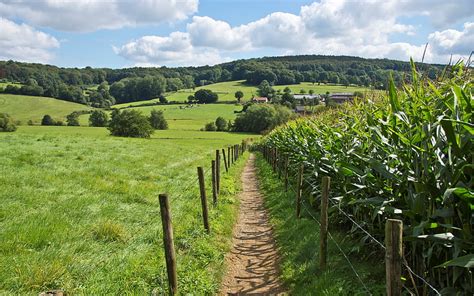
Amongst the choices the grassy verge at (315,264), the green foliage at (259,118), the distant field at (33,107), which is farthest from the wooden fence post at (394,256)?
the distant field at (33,107)

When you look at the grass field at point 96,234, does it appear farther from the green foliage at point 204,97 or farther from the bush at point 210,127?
the green foliage at point 204,97

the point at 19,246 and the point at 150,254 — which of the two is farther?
the point at 150,254

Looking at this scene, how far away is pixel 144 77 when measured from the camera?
134 m

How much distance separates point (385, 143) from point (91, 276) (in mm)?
4420

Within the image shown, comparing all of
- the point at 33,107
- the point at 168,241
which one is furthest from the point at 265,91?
the point at 168,241

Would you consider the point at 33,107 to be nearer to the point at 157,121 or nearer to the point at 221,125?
the point at 157,121

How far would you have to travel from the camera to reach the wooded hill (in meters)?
106

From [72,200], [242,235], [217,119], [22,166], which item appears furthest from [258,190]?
[217,119]

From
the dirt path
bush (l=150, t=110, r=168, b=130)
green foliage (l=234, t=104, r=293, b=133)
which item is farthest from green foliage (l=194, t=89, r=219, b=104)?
the dirt path

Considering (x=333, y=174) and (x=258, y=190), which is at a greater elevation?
(x=333, y=174)

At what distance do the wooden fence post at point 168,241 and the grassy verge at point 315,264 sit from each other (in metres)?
1.84

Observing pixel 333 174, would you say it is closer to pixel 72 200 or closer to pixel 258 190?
pixel 72 200

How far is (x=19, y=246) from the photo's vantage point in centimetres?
600

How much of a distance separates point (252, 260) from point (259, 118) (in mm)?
75275
